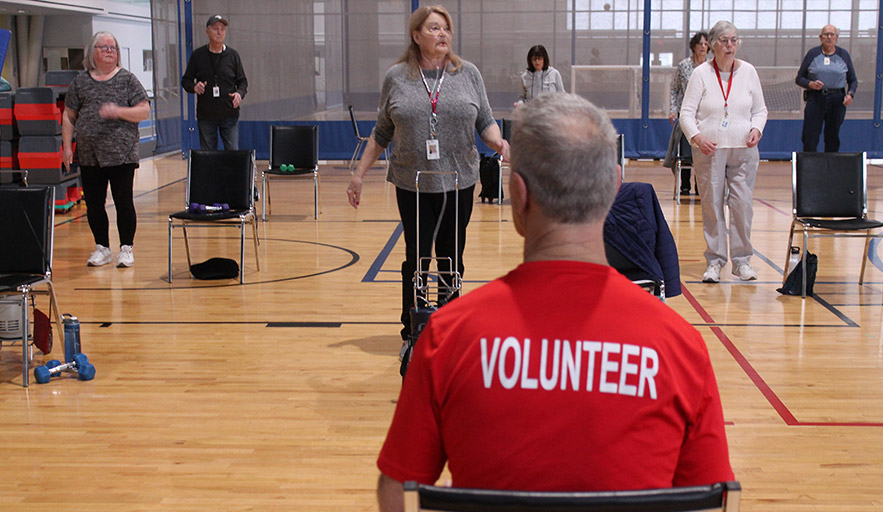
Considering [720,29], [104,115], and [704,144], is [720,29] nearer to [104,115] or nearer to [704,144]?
[704,144]

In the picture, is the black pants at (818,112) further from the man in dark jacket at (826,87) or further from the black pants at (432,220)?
the black pants at (432,220)

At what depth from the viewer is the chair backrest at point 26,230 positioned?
15.3 ft

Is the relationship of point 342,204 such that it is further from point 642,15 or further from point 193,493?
point 193,493

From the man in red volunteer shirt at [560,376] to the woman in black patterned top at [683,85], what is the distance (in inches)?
334

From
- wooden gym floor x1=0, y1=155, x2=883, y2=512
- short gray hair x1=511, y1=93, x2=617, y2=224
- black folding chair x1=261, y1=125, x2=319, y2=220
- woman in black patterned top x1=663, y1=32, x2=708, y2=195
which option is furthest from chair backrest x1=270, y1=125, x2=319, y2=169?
short gray hair x1=511, y1=93, x2=617, y2=224

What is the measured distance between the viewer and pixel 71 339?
182 inches

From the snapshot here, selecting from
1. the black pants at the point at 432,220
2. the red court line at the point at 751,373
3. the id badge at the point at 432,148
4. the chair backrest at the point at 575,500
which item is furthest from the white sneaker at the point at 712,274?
the chair backrest at the point at 575,500

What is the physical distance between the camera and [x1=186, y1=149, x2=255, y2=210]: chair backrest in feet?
22.9

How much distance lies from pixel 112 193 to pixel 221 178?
0.76m

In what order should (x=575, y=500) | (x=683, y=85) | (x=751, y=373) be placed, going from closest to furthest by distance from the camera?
(x=575, y=500) → (x=751, y=373) → (x=683, y=85)

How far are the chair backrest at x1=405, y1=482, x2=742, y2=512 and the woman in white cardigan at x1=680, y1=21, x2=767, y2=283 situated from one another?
503 centimetres

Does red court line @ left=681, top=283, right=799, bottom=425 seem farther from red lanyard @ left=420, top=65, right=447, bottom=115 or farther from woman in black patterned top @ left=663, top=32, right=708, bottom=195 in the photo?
woman in black patterned top @ left=663, top=32, right=708, bottom=195

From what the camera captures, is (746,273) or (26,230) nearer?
(26,230)

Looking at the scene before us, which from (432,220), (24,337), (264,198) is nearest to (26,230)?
(24,337)
